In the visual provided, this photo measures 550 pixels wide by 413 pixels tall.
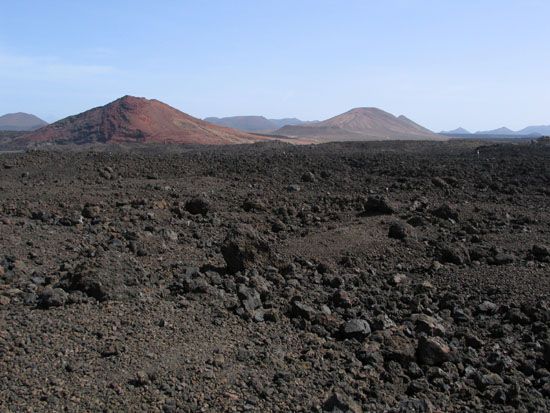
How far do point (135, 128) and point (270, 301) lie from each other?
26745 millimetres

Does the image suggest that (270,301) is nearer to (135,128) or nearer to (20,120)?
(135,128)

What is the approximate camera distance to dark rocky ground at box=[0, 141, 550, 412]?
3.60 meters

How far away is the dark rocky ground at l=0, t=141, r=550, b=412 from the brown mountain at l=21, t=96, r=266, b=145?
65.4ft

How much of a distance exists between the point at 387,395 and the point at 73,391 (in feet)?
6.17

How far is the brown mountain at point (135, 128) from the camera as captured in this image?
2964 cm

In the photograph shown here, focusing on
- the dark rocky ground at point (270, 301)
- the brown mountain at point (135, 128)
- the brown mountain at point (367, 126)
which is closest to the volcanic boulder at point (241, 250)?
the dark rocky ground at point (270, 301)

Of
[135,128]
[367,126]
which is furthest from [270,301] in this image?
[367,126]

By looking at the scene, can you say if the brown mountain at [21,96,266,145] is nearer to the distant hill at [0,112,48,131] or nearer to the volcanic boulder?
A: the volcanic boulder

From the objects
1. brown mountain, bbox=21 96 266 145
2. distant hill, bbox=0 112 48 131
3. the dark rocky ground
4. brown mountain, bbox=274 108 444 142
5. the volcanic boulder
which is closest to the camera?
the dark rocky ground

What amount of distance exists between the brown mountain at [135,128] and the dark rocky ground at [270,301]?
19.9 m

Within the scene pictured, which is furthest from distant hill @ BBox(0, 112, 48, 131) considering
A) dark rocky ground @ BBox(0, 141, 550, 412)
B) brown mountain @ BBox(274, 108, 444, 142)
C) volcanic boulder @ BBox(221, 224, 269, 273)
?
volcanic boulder @ BBox(221, 224, 269, 273)

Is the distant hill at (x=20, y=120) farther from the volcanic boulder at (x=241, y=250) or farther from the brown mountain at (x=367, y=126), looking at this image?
the volcanic boulder at (x=241, y=250)

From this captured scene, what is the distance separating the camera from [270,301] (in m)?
5.10

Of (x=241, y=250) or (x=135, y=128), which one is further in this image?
(x=135, y=128)
